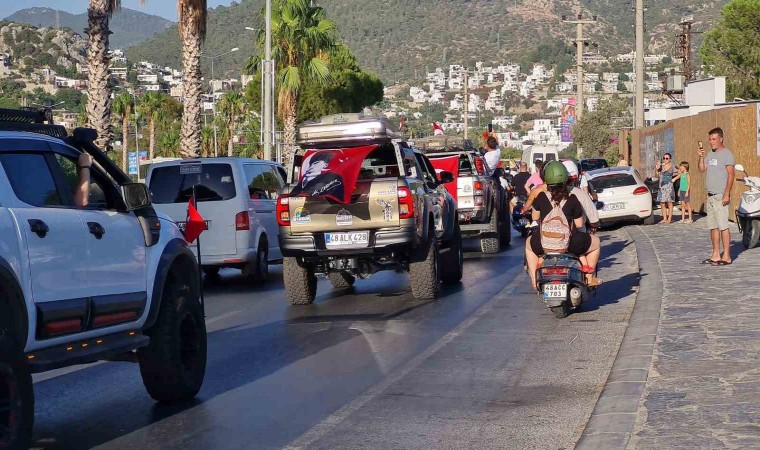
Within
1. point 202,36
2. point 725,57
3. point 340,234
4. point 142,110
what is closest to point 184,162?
point 340,234

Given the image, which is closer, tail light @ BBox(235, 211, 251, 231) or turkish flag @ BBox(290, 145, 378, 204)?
turkish flag @ BBox(290, 145, 378, 204)

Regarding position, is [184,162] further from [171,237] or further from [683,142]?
[683,142]

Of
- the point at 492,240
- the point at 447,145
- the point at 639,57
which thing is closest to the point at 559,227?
the point at 492,240

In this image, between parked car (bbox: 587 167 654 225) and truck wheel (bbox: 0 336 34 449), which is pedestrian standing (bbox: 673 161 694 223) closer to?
parked car (bbox: 587 167 654 225)

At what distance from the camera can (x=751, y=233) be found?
2092cm

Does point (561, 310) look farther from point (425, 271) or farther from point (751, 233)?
point (751, 233)

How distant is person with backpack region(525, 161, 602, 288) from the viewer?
14.1 metres

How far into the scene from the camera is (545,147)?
206ft

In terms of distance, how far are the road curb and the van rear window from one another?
7.20m

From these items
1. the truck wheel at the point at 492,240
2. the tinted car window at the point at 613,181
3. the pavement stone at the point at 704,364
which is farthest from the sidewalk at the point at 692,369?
the tinted car window at the point at 613,181

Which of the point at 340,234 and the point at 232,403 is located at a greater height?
the point at 340,234

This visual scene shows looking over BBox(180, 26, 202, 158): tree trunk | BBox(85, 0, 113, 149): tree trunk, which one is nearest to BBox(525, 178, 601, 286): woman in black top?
BBox(85, 0, 113, 149): tree trunk

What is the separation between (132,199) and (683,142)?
99.0 feet

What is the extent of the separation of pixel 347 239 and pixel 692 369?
6.66 metres
